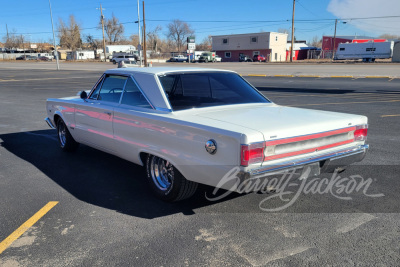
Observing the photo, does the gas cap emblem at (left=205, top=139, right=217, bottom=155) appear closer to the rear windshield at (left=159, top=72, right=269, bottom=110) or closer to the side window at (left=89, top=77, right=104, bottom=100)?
the rear windshield at (left=159, top=72, right=269, bottom=110)

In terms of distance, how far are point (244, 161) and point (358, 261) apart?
4.09ft

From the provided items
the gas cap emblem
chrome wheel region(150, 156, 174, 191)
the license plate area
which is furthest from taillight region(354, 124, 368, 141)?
chrome wheel region(150, 156, 174, 191)

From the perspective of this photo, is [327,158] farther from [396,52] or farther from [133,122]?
[396,52]

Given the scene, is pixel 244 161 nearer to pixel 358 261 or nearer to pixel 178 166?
pixel 178 166

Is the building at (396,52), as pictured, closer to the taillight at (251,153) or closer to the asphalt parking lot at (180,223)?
the asphalt parking lot at (180,223)

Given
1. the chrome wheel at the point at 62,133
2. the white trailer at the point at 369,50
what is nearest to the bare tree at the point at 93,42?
the white trailer at the point at 369,50

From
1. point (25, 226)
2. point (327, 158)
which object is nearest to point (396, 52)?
point (327, 158)

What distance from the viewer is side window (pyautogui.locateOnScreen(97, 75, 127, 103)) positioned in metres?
4.84

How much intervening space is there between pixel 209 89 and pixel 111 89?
1.49 m

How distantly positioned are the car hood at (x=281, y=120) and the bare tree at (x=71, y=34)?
105 m

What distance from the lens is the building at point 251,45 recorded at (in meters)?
71.5

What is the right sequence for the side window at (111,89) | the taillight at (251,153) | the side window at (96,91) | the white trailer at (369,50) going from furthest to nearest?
the white trailer at (369,50) → the side window at (96,91) → the side window at (111,89) → the taillight at (251,153)

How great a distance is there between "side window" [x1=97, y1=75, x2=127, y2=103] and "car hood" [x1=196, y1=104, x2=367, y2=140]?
152 cm

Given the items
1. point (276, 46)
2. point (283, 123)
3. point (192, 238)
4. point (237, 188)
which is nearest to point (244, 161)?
point (237, 188)
